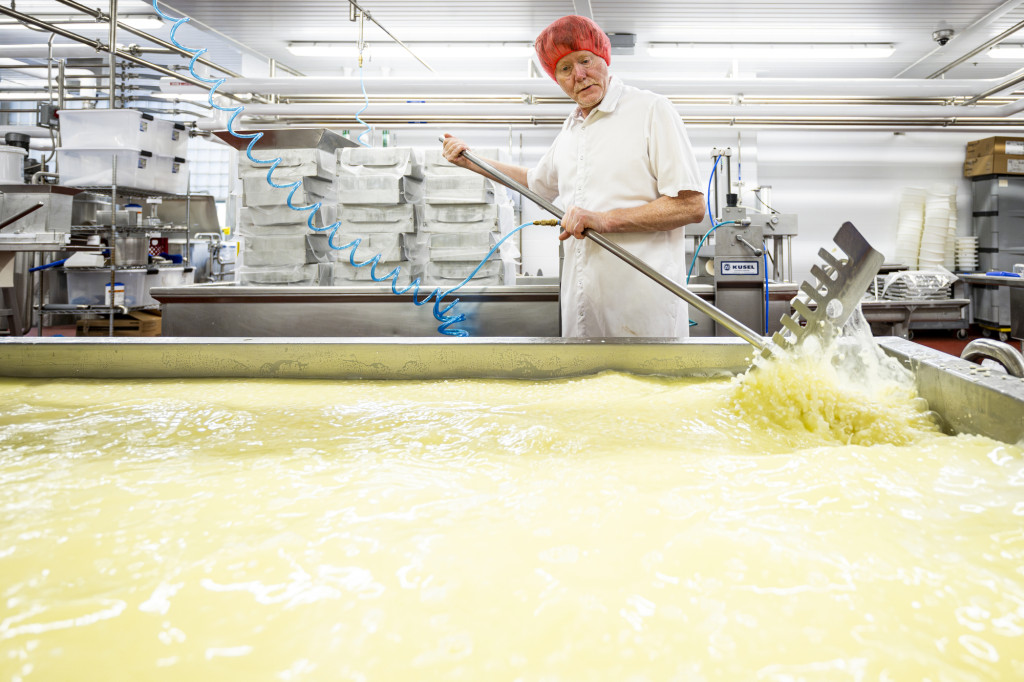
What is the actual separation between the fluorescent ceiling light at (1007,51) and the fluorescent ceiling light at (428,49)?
4.21 metres

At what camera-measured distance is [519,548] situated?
614mm

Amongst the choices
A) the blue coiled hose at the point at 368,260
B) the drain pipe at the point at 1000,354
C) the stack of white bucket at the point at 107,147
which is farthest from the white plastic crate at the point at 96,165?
the drain pipe at the point at 1000,354

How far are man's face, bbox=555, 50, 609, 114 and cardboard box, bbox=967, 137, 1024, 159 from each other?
22.0 ft

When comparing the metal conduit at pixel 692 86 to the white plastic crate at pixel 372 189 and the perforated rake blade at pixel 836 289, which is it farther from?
the perforated rake blade at pixel 836 289

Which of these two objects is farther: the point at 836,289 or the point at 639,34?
the point at 639,34

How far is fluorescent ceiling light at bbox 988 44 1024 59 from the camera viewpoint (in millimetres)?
5723

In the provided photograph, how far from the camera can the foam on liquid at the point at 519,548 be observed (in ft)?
1.52

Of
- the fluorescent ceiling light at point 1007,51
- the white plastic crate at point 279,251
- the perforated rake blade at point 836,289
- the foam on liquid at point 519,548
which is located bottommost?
the foam on liquid at point 519,548

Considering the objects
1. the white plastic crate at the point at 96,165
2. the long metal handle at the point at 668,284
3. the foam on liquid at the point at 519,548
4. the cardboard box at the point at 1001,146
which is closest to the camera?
the foam on liquid at the point at 519,548

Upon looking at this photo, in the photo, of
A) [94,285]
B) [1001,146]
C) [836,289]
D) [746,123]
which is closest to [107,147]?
[94,285]

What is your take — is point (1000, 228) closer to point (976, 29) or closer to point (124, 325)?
point (976, 29)

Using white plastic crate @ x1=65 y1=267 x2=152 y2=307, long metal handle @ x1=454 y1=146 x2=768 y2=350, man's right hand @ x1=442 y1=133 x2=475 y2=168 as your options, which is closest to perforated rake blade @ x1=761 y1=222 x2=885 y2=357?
long metal handle @ x1=454 y1=146 x2=768 y2=350

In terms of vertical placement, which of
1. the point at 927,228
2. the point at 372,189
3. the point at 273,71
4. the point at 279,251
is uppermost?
the point at 273,71

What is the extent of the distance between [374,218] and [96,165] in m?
2.75
